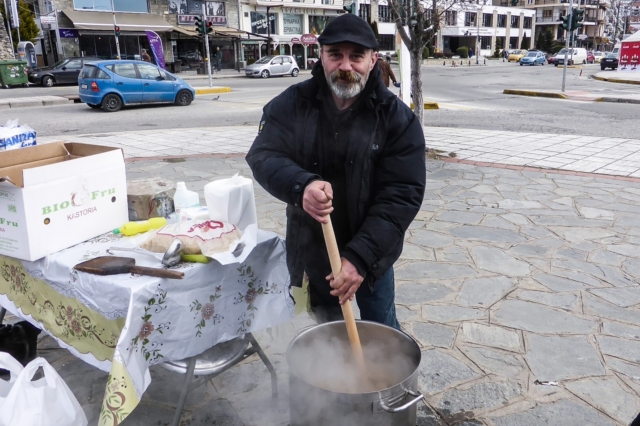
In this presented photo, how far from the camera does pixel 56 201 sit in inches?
85.8

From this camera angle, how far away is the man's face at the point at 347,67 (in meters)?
2.04

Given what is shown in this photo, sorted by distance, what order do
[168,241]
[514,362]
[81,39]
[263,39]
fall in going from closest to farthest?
[168,241], [514,362], [81,39], [263,39]

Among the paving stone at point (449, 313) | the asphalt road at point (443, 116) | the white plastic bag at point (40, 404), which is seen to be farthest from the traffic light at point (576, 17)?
the white plastic bag at point (40, 404)

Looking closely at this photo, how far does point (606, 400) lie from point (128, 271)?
2.43m

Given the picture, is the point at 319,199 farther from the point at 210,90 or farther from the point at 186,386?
the point at 210,90

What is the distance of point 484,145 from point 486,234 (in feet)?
16.1

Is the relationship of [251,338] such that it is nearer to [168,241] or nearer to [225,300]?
[225,300]

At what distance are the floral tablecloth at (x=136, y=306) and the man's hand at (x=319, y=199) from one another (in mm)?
550

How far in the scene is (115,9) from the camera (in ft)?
110

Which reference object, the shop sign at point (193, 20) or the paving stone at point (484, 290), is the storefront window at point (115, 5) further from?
the paving stone at point (484, 290)

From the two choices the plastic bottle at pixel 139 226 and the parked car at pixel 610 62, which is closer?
the plastic bottle at pixel 139 226

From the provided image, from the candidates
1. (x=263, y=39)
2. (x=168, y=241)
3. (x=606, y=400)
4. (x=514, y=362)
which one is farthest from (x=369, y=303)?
(x=263, y=39)

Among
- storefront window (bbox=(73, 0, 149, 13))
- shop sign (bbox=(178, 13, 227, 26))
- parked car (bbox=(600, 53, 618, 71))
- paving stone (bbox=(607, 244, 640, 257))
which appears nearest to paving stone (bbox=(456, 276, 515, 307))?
paving stone (bbox=(607, 244, 640, 257))

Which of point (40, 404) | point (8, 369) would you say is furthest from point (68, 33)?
point (40, 404)
